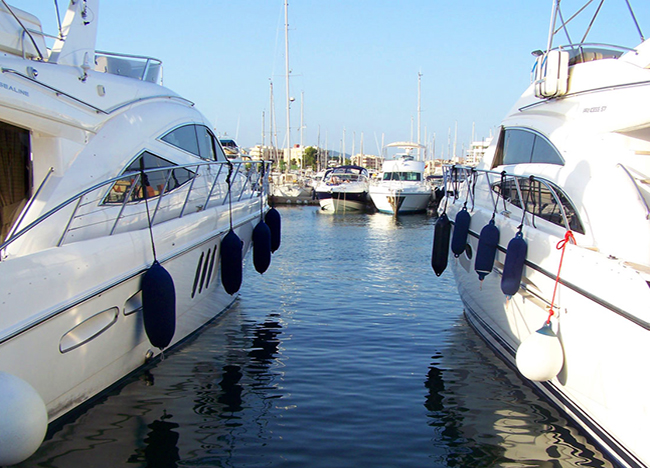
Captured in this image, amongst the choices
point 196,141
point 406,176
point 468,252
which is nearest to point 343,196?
point 406,176

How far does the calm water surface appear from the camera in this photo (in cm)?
456

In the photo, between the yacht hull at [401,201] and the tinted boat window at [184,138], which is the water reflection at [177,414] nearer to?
the tinted boat window at [184,138]

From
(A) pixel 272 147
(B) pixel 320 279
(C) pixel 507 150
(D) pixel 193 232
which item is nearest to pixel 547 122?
(C) pixel 507 150

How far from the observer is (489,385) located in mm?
6148

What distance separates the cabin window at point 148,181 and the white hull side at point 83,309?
484 mm

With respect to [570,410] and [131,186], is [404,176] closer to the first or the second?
[131,186]

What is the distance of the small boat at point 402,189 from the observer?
3331 centimetres

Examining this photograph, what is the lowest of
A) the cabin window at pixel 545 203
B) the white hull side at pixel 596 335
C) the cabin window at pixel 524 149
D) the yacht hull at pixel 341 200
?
the yacht hull at pixel 341 200

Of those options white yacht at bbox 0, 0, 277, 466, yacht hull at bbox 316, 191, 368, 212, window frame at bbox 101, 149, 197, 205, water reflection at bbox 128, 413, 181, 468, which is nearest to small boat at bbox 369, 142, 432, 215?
yacht hull at bbox 316, 191, 368, 212

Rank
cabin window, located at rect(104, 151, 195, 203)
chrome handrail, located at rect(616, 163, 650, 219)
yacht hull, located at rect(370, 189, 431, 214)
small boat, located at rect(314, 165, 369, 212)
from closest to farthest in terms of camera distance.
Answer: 1. chrome handrail, located at rect(616, 163, 650, 219)
2. cabin window, located at rect(104, 151, 195, 203)
3. yacht hull, located at rect(370, 189, 431, 214)
4. small boat, located at rect(314, 165, 369, 212)

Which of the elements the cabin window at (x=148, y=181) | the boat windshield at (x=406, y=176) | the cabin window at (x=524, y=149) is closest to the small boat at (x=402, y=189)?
the boat windshield at (x=406, y=176)

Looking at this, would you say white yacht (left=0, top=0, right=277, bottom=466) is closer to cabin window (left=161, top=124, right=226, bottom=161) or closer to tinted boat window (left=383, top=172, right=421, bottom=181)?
cabin window (left=161, top=124, right=226, bottom=161)

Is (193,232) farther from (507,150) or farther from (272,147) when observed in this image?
(272,147)

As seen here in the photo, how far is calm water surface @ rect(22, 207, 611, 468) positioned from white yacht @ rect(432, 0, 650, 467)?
47 cm
